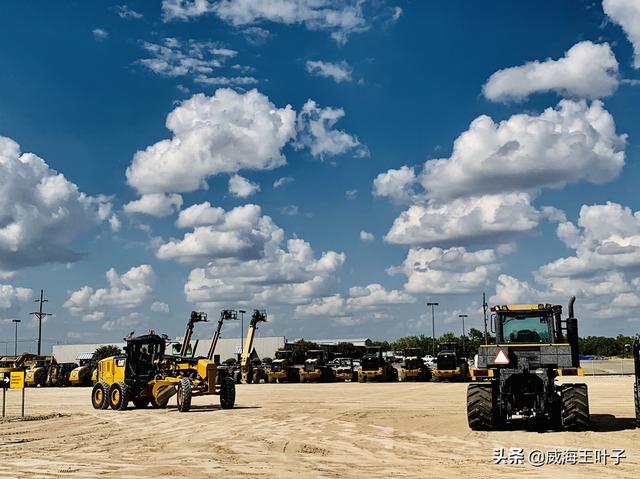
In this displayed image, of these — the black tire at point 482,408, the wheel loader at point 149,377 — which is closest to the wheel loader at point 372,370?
the wheel loader at point 149,377

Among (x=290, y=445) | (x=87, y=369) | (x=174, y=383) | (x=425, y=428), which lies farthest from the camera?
(x=87, y=369)

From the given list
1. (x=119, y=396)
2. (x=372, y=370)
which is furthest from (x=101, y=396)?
(x=372, y=370)

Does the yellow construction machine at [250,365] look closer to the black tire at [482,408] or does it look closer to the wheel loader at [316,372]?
the wheel loader at [316,372]

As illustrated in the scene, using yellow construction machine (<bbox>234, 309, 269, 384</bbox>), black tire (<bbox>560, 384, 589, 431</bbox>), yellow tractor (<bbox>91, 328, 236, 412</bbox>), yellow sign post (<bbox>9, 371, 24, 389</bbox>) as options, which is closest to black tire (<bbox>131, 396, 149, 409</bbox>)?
yellow tractor (<bbox>91, 328, 236, 412</bbox>)

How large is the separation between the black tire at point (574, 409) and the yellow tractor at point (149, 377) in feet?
43.3

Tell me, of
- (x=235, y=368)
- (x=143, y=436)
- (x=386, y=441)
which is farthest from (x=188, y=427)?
(x=235, y=368)

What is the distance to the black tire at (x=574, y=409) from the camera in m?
17.6

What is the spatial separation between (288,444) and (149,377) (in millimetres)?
12758

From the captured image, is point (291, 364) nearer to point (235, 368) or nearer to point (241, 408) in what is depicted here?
point (235, 368)

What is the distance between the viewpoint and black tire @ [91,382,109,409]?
27906 millimetres

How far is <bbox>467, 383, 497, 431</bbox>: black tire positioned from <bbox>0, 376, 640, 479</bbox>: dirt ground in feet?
1.05

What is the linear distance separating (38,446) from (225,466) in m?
5.72

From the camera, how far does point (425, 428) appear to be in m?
19.6

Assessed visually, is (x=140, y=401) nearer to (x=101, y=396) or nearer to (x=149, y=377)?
(x=149, y=377)
